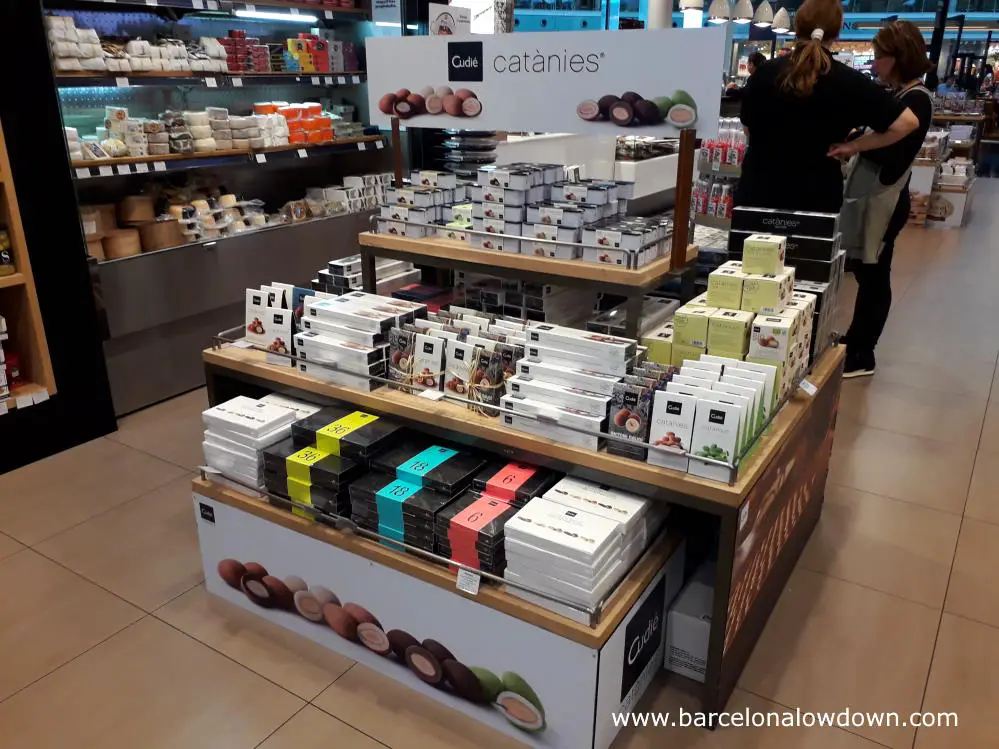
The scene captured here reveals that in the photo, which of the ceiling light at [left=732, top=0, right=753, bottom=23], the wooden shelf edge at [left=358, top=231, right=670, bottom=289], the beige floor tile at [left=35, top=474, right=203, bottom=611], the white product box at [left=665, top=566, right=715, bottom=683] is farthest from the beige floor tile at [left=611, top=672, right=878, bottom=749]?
the ceiling light at [left=732, top=0, right=753, bottom=23]

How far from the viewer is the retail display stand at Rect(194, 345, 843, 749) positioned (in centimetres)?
196

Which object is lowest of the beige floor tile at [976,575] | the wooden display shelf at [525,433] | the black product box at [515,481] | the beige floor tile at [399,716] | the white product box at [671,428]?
the beige floor tile at [976,575]

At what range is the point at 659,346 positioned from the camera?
243 cm

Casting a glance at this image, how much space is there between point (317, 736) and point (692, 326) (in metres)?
1.52

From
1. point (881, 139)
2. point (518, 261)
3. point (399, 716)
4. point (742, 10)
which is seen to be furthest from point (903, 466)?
point (742, 10)

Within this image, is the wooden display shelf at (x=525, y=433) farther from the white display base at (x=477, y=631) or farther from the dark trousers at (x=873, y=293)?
the dark trousers at (x=873, y=293)

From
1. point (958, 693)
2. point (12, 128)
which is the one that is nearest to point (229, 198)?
point (12, 128)

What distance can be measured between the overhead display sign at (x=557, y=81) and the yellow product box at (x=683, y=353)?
23.4 inches

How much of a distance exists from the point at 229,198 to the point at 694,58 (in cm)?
321

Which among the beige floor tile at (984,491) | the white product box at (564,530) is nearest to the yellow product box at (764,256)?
the white product box at (564,530)

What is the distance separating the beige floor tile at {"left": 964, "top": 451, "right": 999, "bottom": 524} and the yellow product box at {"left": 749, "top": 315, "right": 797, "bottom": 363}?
162cm

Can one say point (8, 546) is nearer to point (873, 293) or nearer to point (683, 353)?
point (683, 353)

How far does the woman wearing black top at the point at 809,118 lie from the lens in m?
3.06

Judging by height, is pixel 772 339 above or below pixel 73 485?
above
